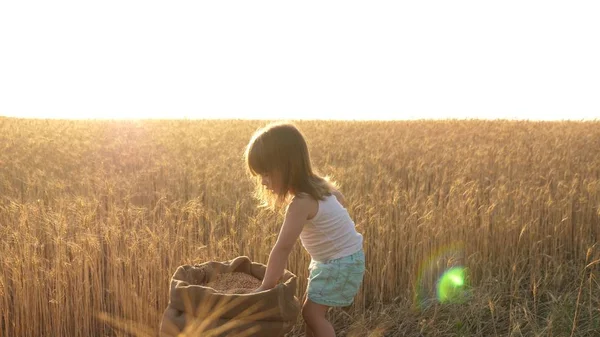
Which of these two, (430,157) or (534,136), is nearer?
(430,157)

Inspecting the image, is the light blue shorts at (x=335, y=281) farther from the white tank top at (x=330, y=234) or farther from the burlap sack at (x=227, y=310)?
the burlap sack at (x=227, y=310)

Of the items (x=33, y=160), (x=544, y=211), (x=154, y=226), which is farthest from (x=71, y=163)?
(x=544, y=211)

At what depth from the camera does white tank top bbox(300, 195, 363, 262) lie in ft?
7.64

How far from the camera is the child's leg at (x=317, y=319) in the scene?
92.4 inches

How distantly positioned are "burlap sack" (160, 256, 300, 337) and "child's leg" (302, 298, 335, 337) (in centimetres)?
20

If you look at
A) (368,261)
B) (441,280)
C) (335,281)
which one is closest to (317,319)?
(335,281)

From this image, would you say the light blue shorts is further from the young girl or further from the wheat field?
the wheat field

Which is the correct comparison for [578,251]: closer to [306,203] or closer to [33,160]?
[306,203]

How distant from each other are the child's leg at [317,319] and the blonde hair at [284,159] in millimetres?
458

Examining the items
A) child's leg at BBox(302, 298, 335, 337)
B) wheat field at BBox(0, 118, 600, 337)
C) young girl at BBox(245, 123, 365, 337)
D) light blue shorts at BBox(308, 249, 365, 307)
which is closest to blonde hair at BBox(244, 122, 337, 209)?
young girl at BBox(245, 123, 365, 337)

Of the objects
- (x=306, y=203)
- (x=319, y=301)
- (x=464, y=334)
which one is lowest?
(x=464, y=334)

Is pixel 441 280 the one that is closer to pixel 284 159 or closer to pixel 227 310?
pixel 284 159

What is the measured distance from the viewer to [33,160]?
7.39 metres

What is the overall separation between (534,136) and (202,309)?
38.6ft
